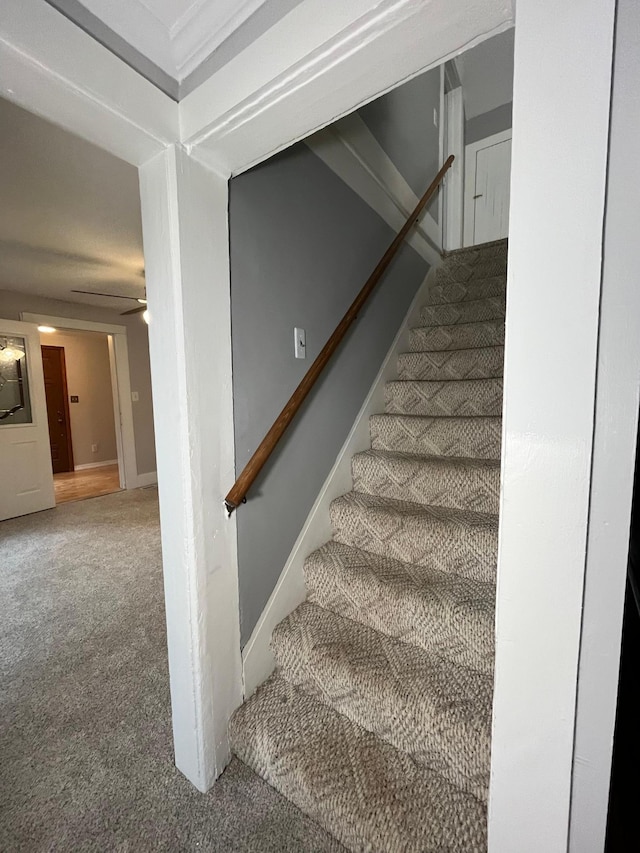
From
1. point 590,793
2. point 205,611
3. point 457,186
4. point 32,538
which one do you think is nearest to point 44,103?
point 205,611

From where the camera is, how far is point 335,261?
1568 millimetres

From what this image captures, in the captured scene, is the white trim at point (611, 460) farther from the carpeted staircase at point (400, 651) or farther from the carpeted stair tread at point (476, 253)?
A: the carpeted stair tread at point (476, 253)

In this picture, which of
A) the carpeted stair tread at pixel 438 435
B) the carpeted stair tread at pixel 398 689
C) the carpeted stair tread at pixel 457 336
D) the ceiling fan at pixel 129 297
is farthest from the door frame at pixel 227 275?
the ceiling fan at pixel 129 297

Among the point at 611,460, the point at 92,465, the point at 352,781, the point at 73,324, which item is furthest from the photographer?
the point at 92,465

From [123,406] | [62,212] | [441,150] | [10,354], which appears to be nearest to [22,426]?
[10,354]

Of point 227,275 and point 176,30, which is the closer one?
point 176,30

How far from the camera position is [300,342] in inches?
54.1

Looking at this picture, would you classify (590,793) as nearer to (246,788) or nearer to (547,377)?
(547,377)

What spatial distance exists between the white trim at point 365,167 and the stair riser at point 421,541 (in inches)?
56.5

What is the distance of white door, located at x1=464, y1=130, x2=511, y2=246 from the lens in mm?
3414

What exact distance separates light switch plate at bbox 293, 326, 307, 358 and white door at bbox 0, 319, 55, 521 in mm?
3477

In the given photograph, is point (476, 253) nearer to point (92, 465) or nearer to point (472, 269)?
point (472, 269)

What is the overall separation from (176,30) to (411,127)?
215 cm

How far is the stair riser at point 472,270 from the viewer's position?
2641 mm
